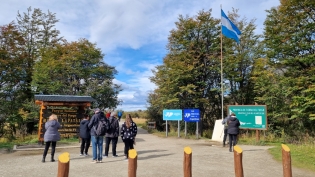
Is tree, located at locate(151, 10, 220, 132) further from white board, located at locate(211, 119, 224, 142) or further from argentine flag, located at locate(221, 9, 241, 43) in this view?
white board, located at locate(211, 119, 224, 142)

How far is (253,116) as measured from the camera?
15.0 m

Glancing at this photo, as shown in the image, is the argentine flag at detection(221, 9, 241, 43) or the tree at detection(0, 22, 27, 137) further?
the tree at detection(0, 22, 27, 137)

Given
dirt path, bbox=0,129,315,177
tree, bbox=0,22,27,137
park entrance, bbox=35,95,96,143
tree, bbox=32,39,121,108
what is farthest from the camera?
tree, bbox=32,39,121,108

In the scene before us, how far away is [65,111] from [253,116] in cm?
1085

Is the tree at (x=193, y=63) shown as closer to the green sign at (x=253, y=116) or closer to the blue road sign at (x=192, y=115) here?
the blue road sign at (x=192, y=115)

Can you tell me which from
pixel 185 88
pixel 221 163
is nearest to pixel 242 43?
pixel 185 88

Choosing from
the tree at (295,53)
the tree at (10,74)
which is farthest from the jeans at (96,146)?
the tree at (10,74)

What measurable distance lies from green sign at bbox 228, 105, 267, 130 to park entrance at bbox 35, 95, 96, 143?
863 cm

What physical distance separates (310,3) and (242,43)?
21.1 ft

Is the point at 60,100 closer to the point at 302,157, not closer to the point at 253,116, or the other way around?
the point at 253,116

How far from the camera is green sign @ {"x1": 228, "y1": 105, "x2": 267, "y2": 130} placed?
14.6 m

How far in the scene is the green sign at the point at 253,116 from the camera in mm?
14594

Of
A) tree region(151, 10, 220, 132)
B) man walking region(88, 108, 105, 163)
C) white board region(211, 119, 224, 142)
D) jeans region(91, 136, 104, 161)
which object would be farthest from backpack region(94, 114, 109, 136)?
tree region(151, 10, 220, 132)

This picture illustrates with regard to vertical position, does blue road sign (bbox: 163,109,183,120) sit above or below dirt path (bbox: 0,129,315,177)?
above
